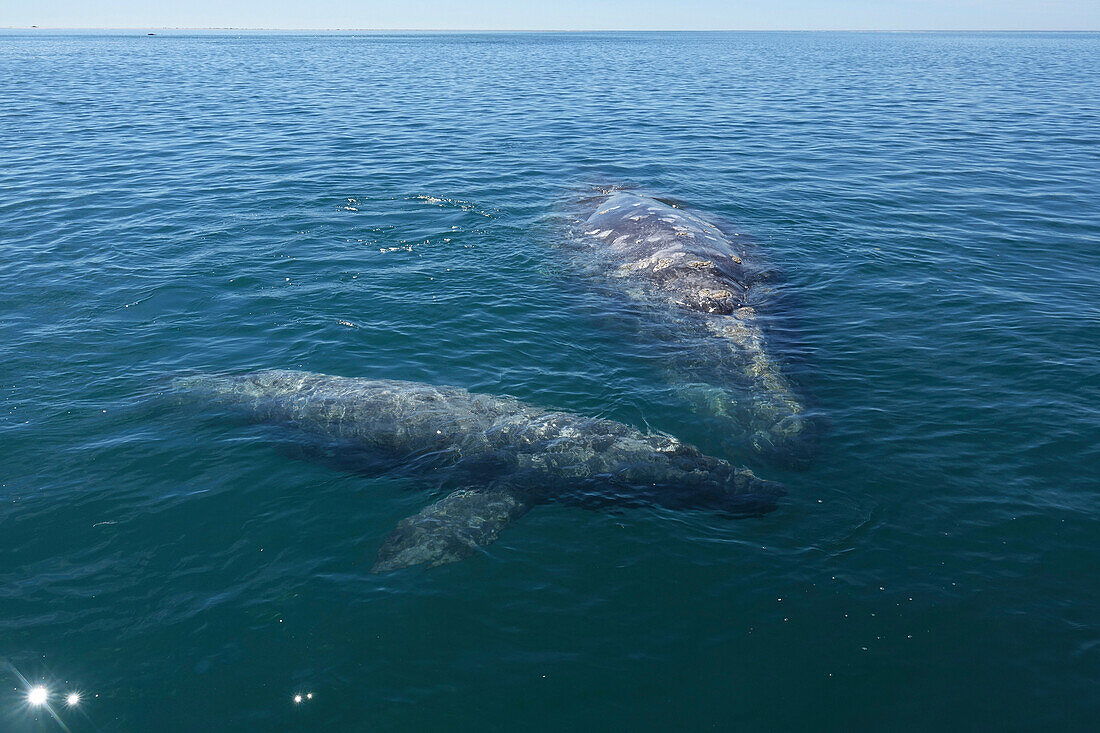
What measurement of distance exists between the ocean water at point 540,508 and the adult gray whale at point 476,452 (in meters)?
0.50

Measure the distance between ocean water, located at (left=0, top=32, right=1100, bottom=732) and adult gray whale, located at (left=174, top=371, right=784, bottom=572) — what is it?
1.63 feet

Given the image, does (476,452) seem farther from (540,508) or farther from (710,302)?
(710,302)

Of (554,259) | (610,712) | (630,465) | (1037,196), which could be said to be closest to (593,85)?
(1037,196)

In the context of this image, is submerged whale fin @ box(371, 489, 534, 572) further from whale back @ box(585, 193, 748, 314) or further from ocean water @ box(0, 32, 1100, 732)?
whale back @ box(585, 193, 748, 314)

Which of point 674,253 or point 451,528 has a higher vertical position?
point 674,253

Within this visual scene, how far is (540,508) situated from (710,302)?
8.66 m

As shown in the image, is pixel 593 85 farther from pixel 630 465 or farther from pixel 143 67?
pixel 630 465

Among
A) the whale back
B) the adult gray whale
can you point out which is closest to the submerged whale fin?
the adult gray whale

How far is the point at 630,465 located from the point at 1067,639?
6.79 meters

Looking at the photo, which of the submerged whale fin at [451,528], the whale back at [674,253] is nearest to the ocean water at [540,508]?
the submerged whale fin at [451,528]

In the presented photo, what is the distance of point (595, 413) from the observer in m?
14.6

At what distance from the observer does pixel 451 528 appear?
11.7 m

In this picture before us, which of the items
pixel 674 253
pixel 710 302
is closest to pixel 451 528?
pixel 710 302

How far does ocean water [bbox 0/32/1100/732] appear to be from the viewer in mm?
8992
